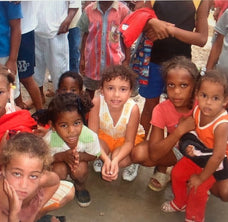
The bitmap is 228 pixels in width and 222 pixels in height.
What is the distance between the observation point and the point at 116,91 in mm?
2193

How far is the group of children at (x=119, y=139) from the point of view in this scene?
1.63 metres

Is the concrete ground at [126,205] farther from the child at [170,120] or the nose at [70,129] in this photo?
the nose at [70,129]

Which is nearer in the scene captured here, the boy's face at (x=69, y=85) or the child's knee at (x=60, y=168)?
the child's knee at (x=60, y=168)

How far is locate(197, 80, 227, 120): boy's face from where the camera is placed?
6.03 ft

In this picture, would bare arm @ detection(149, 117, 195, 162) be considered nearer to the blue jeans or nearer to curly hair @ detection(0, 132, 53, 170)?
curly hair @ detection(0, 132, 53, 170)

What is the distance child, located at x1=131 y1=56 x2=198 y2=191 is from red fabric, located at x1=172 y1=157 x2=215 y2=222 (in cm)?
15

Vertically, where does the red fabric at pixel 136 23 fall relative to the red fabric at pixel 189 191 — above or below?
above

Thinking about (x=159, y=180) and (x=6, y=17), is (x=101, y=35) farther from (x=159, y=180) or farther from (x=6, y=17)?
(x=159, y=180)

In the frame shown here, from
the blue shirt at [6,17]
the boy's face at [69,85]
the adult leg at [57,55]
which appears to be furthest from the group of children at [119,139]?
the adult leg at [57,55]

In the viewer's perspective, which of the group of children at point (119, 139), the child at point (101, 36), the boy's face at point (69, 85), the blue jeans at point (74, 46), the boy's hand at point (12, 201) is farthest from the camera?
the blue jeans at point (74, 46)

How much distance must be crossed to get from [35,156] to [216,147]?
39.0 inches

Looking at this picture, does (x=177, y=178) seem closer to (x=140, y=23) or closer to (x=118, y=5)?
(x=140, y=23)

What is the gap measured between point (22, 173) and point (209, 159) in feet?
3.39

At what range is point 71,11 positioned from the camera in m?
3.04
